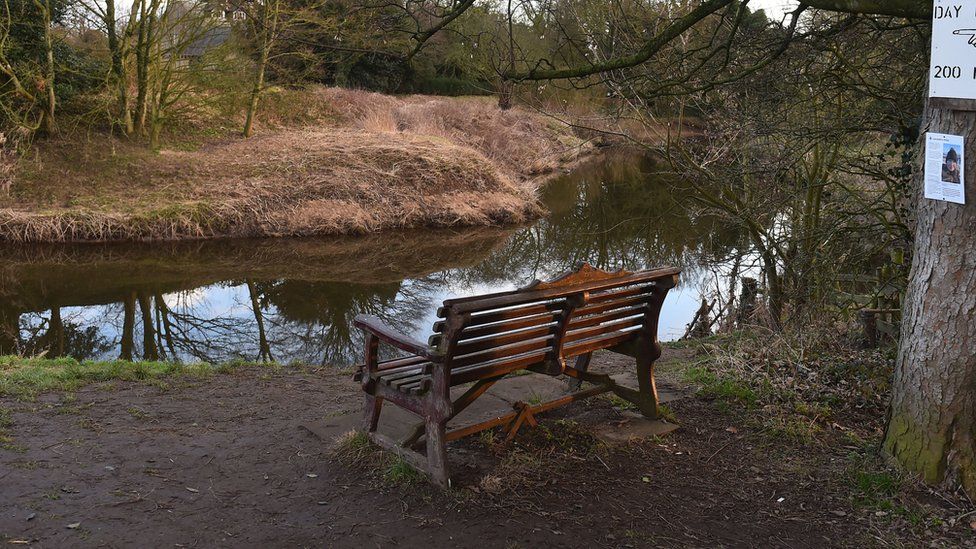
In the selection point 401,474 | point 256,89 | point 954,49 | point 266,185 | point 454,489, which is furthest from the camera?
point 256,89

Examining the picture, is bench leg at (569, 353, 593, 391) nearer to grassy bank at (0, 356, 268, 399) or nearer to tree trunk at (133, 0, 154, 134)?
grassy bank at (0, 356, 268, 399)

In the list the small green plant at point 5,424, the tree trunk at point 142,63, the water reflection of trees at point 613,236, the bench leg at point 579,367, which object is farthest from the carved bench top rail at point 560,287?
the tree trunk at point 142,63

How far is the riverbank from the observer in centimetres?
1717

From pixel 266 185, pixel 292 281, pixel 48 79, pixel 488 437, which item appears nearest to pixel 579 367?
pixel 488 437

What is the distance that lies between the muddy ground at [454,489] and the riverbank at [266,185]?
11.1 m

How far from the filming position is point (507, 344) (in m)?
4.35

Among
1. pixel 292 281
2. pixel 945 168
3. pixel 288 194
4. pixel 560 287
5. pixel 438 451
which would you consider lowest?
pixel 292 281

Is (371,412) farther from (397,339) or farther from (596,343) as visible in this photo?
(596,343)

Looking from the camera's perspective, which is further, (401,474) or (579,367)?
(579,367)

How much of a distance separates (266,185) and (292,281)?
545 cm

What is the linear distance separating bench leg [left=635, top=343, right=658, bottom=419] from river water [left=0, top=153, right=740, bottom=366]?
5.21 meters

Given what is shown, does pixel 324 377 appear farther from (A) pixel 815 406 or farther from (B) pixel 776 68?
(B) pixel 776 68

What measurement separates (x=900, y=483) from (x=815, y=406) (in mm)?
1144

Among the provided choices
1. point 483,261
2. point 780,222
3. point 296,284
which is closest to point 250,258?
point 296,284
